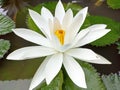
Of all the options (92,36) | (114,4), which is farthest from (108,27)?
(92,36)

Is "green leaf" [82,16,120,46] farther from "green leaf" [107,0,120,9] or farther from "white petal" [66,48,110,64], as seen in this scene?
"white petal" [66,48,110,64]

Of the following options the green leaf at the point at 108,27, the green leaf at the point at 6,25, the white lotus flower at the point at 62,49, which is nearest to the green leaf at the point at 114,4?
the green leaf at the point at 108,27

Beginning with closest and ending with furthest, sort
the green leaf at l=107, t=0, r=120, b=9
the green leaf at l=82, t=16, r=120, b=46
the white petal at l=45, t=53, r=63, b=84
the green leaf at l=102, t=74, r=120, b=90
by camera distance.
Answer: the white petal at l=45, t=53, r=63, b=84, the green leaf at l=102, t=74, r=120, b=90, the green leaf at l=82, t=16, r=120, b=46, the green leaf at l=107, t=0, r=120, b=9

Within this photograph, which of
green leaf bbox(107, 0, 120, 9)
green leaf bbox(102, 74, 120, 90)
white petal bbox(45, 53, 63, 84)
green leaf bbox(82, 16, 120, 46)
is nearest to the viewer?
white petal bbox(45, 53, 63, 84)

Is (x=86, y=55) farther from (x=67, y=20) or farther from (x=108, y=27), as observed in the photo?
(x=108, y=27)

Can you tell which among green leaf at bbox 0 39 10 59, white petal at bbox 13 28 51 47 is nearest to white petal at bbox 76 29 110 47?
white petal at bbox 13 28 51 47

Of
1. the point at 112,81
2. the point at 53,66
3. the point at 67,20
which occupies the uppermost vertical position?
the point at 67,20

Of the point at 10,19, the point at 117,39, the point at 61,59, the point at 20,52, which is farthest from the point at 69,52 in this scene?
the point at 10,19
